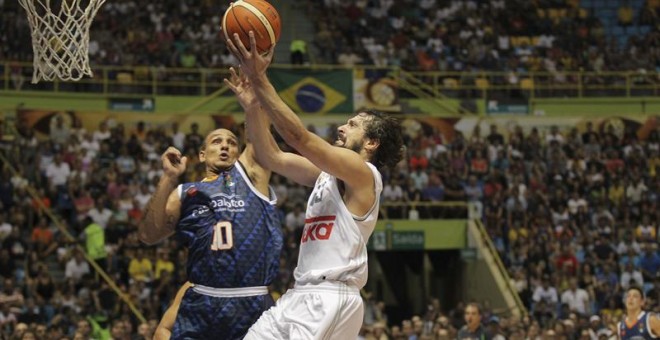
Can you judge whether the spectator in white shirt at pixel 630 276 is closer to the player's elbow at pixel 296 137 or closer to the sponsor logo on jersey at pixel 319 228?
the sponsor logo on jersey at pixel 319 228

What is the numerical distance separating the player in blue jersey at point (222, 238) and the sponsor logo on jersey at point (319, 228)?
598 mm

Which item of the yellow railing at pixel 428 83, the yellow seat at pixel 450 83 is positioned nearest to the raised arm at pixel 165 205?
the yellow railing at pixel 428 83

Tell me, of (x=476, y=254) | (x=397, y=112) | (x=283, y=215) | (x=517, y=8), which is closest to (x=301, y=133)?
(x=283, y=215)

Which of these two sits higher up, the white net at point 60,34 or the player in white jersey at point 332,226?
the white net at point 60,34

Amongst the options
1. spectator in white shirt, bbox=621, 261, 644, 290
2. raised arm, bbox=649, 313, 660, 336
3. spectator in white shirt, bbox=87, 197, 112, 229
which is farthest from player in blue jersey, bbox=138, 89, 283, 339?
spectator in white shirt, bbox=621, 261, 644, 290

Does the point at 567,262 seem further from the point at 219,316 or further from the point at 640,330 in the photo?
the point at 219,316

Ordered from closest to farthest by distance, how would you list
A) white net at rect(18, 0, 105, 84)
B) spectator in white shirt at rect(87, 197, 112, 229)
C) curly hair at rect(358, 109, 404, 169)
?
1. curly hair at rect(358, 109, 404, 169)
2. white net at rect(18, 0, 105, 84)
3. spectator in white shirt at rect(87, 197, 112, 229)

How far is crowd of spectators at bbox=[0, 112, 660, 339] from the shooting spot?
52.9ft

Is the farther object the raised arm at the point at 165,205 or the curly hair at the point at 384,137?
the raised arm at the point at 165,205

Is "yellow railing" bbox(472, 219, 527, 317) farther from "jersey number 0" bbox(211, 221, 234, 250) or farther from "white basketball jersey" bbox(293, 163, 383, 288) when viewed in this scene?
"white basketball jersey" bbox(293, 163, 383, 288)

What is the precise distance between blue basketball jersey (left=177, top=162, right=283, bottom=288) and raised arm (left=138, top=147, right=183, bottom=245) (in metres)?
0.06

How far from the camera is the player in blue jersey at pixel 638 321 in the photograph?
35.4 ft

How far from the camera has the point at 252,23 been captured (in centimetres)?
579

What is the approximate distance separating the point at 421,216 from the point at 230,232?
14921mm
